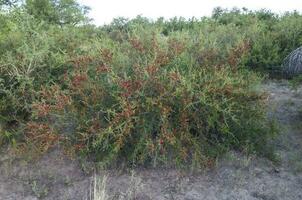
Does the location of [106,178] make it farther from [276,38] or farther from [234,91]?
[276,38]

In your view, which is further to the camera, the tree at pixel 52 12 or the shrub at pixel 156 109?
the tree at pixel 52 12

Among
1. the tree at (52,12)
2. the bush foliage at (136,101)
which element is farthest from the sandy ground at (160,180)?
the tree at (52,12)

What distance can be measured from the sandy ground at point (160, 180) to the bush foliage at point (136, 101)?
17 centimetres

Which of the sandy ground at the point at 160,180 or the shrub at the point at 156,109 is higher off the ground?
the shrub at the point at 156,109

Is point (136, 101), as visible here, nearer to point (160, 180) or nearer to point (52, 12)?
point (160, 180)

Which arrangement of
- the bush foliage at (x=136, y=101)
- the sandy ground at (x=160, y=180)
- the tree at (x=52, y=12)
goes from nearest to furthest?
the sandy ground at (x=160, y=180) < the bush foliage at (x=136, y=101) < the tree at (x=52, y=12)

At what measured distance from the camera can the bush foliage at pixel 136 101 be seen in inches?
208

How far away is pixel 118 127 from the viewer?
16.8 feet

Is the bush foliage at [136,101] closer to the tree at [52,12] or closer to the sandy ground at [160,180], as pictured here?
the sandy ground at [160,180]

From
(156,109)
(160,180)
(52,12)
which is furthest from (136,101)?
(52,12)

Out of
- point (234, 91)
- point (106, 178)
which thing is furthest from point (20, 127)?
point (234, 91)

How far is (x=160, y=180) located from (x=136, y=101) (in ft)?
2.92

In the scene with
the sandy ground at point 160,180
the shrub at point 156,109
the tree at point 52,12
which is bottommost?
the sandy ground at point 160,180

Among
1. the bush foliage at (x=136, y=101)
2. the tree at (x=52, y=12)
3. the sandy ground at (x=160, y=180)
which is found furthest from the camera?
the tree at (x=52, y=12)
